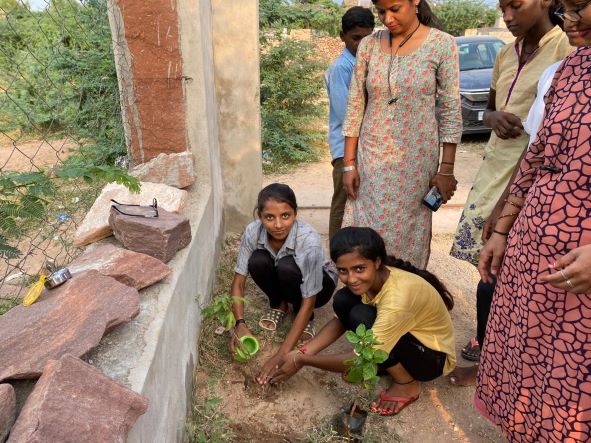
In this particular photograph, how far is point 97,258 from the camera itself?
1.83m

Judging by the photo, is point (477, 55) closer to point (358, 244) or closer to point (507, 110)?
point (507, 110)

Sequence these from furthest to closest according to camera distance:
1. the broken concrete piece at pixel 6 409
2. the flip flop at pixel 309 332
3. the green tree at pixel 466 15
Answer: the green tree at pixel 466 15 < the flip flop at pixel 309 332 < the broken concrete piece at pixel 6 409

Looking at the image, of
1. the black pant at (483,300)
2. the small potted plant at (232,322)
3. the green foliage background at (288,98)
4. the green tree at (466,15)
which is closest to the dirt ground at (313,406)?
the small potted plant at (232,322)

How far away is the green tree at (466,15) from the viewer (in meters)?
21.5

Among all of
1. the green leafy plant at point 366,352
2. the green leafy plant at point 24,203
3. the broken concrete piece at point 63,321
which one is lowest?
the green leafy plant at point 366,352

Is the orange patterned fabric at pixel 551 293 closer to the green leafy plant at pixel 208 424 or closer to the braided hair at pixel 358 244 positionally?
the braided hair at pixel 358 244

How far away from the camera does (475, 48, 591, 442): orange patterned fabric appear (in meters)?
1.31

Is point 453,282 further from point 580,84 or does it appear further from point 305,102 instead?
point 305,102

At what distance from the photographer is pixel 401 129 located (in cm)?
241

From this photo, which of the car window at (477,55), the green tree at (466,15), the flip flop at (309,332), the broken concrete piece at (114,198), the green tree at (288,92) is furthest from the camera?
the green tree at (466,15)

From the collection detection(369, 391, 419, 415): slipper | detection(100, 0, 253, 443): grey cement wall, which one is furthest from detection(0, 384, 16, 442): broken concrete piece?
detection(369, 391, 419, 415): slipper

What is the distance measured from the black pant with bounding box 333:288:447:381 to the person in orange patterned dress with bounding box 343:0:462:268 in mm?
522

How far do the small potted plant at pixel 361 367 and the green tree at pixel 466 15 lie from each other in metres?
22.5

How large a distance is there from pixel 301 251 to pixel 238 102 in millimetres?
1621
